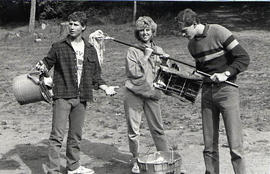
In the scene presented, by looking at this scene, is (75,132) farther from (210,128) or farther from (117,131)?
(117,131)

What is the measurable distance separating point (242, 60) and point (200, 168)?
1639 millimetres

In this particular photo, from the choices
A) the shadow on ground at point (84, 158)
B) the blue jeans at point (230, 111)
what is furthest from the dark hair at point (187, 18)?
the shadow on ground at point (84, 158)

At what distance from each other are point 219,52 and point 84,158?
7.90 feet

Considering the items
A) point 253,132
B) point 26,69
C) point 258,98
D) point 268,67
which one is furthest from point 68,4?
point 253,132

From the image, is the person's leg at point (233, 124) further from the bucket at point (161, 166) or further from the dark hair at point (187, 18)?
the dark hair at point (187, 18)

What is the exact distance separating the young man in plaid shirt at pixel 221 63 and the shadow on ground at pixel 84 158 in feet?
5.01

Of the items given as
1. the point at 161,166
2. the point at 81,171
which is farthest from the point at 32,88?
the point at 161,166

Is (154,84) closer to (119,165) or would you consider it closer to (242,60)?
(242,60)

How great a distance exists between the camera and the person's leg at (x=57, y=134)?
523cm

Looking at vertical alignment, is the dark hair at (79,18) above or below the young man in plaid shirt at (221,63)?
above

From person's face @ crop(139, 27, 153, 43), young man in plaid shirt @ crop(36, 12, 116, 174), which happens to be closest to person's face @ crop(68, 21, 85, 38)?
young man in plaid shirt @ crop(36, 12, 116, 174)

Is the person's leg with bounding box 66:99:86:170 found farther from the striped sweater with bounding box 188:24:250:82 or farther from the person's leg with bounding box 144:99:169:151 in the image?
the striped sweater with bounding box 188:24:250:82

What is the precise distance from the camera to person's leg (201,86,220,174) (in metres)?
4.91

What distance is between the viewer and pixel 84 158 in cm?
634
